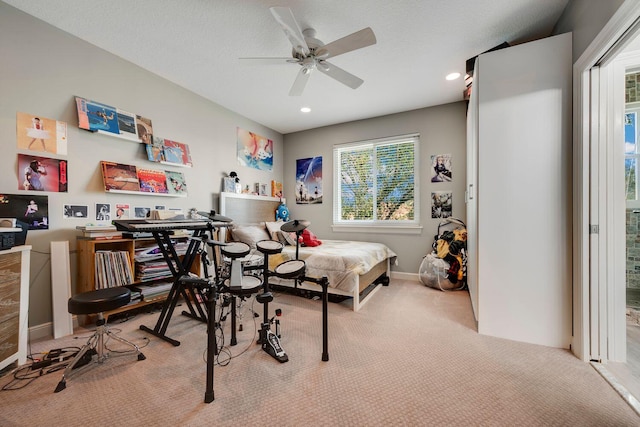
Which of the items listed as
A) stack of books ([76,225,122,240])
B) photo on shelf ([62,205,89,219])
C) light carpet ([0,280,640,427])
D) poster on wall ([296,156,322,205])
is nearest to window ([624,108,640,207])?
light carpet ([0,280,640,427])

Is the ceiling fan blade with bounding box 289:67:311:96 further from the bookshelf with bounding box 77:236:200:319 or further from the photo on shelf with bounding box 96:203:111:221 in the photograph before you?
the photo on shelf with bounding box 96:203:111:221

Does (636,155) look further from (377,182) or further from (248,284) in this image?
(248,284)

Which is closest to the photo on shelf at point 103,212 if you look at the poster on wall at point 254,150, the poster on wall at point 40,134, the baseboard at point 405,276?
the poster on wall at point 40,134

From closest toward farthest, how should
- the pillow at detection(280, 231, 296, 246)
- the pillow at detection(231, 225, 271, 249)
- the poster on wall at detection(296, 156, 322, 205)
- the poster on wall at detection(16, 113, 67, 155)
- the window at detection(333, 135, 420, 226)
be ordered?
the poster on wall at detection(16, 113, 67, 155)
the pillow at detection(231, 225, 271, 249)
the pillow at detection(280, 231, 296, 246)
the window at detection(333, 135, 420, 226)
the poster on wall at detection(296, 156, 322, 205)

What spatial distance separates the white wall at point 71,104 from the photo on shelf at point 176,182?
101 mm

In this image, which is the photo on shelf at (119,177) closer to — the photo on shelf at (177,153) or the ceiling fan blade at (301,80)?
the photo on shelf at (177,153)

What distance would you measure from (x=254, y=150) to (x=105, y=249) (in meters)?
2.59

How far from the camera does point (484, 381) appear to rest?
158 centimetres

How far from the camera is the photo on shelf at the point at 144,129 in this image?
2.77 meters

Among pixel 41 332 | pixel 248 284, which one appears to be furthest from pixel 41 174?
pixel 248 284

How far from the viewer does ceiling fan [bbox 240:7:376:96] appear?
180 centimetres

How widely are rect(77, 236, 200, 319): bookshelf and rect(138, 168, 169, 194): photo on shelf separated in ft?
1.99

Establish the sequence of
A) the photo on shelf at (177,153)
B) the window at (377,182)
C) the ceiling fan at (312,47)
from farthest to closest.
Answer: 1. the window at (377,182)
2. the photo on shelf at (177,153)
3. the ceiling fan at (312,47)

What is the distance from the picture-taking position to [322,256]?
9.61ft
